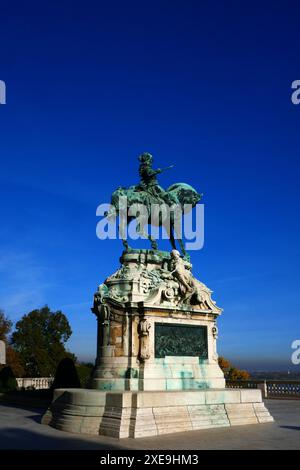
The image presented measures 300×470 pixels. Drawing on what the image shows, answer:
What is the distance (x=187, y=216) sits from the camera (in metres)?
21.7

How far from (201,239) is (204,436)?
9398 millimetres

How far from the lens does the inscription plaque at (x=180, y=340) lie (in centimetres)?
1755

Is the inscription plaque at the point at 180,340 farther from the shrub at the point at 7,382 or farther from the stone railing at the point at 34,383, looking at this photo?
the stone railing at the point at 34,383

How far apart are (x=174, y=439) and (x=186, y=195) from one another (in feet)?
36.7

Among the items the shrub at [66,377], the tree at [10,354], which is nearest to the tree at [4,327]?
the tree at [10,354]

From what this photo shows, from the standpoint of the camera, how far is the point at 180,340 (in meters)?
18.1

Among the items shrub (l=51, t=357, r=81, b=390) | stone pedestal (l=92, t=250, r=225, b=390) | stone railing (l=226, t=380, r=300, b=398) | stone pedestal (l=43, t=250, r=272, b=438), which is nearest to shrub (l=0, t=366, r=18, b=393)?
shrub (l=51, t=357, r=81, b=390)

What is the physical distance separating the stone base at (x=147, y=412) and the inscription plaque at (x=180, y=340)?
73.3 inches

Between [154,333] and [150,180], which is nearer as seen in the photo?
[154,333]

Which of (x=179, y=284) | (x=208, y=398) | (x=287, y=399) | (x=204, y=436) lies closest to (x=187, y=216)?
(x=179, y=284)

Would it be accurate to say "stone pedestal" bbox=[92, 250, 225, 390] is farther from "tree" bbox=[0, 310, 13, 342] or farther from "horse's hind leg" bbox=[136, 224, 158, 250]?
"tree" bbox=[0, 310, 13, 342]

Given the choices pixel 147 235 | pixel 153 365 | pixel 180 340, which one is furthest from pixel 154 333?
pixel 147 235

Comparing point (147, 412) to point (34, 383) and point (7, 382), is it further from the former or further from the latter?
point (34, 383)

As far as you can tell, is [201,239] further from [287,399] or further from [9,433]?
[287,399]
